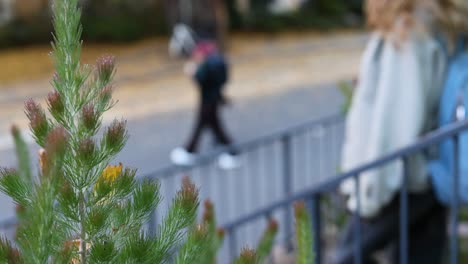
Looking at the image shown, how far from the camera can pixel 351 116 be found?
3.45 m

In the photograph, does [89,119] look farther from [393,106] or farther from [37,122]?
[393,106]

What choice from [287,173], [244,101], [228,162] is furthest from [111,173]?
[244,101]

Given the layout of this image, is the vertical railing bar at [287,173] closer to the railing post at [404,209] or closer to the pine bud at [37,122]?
the railing post at [404,209]

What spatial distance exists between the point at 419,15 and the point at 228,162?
223 inches

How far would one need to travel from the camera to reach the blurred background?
26.3ft

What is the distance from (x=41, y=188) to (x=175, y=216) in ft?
0.85

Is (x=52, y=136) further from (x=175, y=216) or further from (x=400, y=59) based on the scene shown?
(x=400, y=59)

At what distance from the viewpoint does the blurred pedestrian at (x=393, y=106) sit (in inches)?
128

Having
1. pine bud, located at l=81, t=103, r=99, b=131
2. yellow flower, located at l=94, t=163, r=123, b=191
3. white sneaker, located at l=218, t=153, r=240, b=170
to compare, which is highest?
pine bud, located at l=81, t=103, r=99, b=131

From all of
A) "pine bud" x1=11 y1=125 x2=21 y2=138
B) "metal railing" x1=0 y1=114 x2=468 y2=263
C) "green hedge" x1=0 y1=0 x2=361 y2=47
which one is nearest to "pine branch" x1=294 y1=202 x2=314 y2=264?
"pine bud" x1=11 y1=125 x2=21 y2=138

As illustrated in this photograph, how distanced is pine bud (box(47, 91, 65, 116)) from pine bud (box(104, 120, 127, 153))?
7cm

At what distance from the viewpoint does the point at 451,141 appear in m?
3.09

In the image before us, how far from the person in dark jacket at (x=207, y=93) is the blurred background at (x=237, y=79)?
0.31 metres

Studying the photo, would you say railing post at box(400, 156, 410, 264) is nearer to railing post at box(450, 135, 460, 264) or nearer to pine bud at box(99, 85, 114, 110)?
railing post at box(450, 135, 460, 264)
